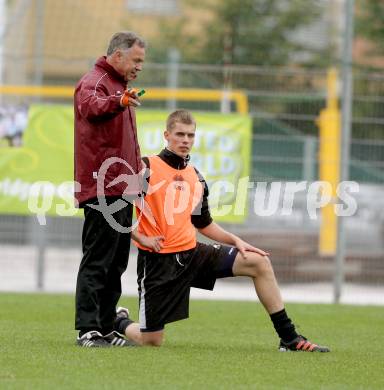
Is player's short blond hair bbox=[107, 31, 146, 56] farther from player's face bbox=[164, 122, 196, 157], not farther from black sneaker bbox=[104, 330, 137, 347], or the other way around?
black sneaker bbox=[104, 330, 137, 347]

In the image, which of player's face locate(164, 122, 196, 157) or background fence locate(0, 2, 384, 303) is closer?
player's face locate(164, 122, 196, 157)

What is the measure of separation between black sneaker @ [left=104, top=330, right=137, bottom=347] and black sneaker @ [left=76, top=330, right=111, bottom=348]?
145 millimetres

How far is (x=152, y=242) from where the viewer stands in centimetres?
773

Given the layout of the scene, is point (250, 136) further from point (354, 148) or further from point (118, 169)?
point (118, 169)

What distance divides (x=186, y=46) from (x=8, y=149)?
412 inches

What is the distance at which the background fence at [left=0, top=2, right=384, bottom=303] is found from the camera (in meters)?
14.1

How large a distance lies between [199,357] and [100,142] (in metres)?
1.44

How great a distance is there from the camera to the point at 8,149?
13.5 m

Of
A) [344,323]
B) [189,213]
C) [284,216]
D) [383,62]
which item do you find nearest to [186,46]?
[383,62]

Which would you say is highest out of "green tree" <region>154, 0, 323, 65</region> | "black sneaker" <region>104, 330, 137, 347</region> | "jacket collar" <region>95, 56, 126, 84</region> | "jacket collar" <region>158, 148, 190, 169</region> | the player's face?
"green tree" <region>154, 0, 323, 65</region>

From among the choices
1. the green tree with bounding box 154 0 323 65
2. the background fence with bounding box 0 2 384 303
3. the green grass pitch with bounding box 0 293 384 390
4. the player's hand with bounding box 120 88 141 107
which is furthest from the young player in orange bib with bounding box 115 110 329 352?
the green tree with bounding box 154 0 323 65

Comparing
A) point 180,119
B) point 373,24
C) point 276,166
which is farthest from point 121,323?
point 373,24

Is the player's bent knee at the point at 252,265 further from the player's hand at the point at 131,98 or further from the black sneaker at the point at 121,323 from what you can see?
the player's hand at the point at 131,98

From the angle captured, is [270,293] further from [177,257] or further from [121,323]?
[121,323]
